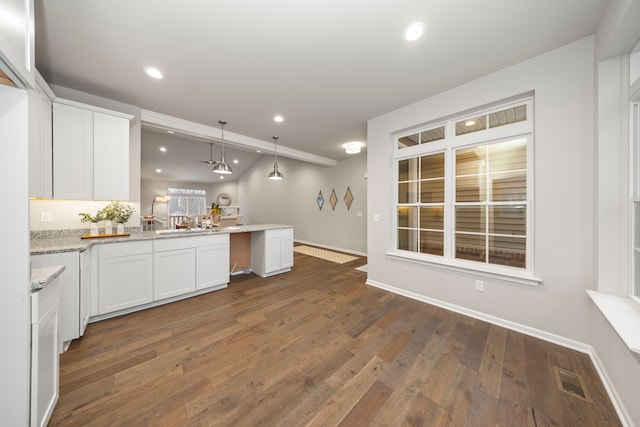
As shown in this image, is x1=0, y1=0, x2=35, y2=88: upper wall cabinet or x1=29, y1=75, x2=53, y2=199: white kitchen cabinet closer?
x1=0, y1=0, x2=35, y2=88: upper wall cabinet

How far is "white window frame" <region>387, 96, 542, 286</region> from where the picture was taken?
2248mm

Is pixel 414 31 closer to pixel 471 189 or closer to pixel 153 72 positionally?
pixel 471 189

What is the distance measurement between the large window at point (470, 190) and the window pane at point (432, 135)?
0.03 ft

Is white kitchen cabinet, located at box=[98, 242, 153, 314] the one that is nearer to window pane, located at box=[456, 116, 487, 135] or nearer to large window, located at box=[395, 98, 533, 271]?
large window, located at box=[395, 98, 533, 271]

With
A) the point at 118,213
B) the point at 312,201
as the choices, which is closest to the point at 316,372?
the point at 118,213

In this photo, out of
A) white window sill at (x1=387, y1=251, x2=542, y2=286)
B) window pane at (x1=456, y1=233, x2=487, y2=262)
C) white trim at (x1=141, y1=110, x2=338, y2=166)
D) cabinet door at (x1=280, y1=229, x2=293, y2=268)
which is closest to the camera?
white window sill at (x1=387, y1=251, x2=542, y2=286)

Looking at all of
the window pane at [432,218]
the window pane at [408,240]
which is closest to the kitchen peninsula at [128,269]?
the window pane at [408,240]

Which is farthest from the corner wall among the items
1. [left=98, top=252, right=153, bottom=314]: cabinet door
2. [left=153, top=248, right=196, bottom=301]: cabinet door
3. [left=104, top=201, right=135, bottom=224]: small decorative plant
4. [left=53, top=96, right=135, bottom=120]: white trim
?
[left=104, top=201, right=135, bottom=224]: small decorative plant

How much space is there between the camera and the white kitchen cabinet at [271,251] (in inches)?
157

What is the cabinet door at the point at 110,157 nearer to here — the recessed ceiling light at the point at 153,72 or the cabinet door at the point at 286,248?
the recessed ceiling light at the point at 153,72

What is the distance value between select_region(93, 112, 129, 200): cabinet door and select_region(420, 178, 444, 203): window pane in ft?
13.2

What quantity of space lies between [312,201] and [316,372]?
19.5 ft

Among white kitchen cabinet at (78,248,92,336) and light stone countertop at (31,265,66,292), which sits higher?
light stone countertop at (31,265,66,292)

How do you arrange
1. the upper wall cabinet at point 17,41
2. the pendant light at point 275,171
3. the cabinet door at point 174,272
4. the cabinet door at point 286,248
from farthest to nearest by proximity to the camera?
1. the pendant light at point 275,171
2. the cabinet door at point 286,248
3. the cabinet door at point 174,272
4. the upper wall cabinet at point 17,41
